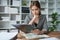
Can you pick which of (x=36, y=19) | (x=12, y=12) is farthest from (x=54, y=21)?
(x=36, y=19)

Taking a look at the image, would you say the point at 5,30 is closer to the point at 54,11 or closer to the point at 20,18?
the point at 20,18

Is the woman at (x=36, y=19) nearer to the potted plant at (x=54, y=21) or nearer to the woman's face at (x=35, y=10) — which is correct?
the woman's face at (x=35, y=10)

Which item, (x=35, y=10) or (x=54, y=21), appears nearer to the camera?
(x=35, y=10)

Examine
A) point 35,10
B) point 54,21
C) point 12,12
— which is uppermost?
point 35,10

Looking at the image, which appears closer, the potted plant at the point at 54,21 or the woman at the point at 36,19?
the woman at the point at 36,19

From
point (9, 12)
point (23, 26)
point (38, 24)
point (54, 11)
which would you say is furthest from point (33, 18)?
point (54, 11)

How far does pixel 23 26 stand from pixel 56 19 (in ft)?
11.1

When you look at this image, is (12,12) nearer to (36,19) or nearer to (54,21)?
(54,21)

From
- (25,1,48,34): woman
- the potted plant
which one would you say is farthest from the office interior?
(25,1,48,34): woman

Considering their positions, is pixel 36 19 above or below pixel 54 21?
above

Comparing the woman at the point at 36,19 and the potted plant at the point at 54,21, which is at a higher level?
the woman at the point at 36,19

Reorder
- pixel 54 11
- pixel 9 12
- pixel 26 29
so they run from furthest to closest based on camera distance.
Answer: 1. pixel 54 11
2. pixel 9 12
3. pixel 26 29

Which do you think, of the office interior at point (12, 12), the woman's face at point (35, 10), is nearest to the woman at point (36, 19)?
the woman's face at point (35, 10)

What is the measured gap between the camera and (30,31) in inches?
74.0
